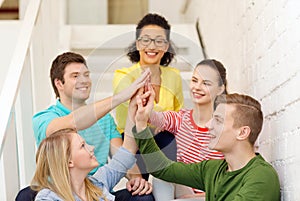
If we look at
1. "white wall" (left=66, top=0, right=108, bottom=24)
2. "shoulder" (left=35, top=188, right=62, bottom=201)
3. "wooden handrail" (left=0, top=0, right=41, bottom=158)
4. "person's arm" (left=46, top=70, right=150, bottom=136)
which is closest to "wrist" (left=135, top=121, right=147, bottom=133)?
"person's arm" (left=46, top=70, right=150, bottom=136)

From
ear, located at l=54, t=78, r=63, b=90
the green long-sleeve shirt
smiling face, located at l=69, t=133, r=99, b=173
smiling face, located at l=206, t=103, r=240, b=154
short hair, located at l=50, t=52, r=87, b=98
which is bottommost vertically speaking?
the green long-sleeve shirt

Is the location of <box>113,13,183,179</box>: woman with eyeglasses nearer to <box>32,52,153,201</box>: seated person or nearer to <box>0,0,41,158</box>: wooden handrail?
<box>32,52,153,201</box>: seated person

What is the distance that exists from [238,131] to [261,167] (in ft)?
0.47

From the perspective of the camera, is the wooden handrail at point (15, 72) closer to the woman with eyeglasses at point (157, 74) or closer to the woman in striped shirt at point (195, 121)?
the woman with eyeglasses at point (157, 74)

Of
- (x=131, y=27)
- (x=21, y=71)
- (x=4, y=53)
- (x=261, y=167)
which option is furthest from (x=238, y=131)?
(x=131, y=27)

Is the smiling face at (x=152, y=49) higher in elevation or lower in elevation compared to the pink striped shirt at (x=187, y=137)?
higher

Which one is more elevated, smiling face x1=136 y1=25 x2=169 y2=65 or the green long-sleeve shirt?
smiling face x1=136 y1=25 x2=169 y2=65

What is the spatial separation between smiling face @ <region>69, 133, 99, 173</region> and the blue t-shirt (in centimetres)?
11

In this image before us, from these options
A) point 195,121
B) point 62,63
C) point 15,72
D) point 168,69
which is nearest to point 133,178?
point 195,121

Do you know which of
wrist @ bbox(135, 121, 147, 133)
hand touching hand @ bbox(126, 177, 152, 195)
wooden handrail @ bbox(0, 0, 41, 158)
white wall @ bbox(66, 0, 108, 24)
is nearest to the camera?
wrist @ bbox(135, 121, 147, 133)

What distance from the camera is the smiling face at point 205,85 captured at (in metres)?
→ 2.22

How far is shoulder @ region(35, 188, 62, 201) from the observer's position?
1.99 m

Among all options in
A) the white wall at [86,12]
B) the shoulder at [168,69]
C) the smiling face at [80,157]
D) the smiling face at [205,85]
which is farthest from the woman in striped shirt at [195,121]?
the white wall at [86,12]

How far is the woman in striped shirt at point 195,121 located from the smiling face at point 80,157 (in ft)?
0.85
